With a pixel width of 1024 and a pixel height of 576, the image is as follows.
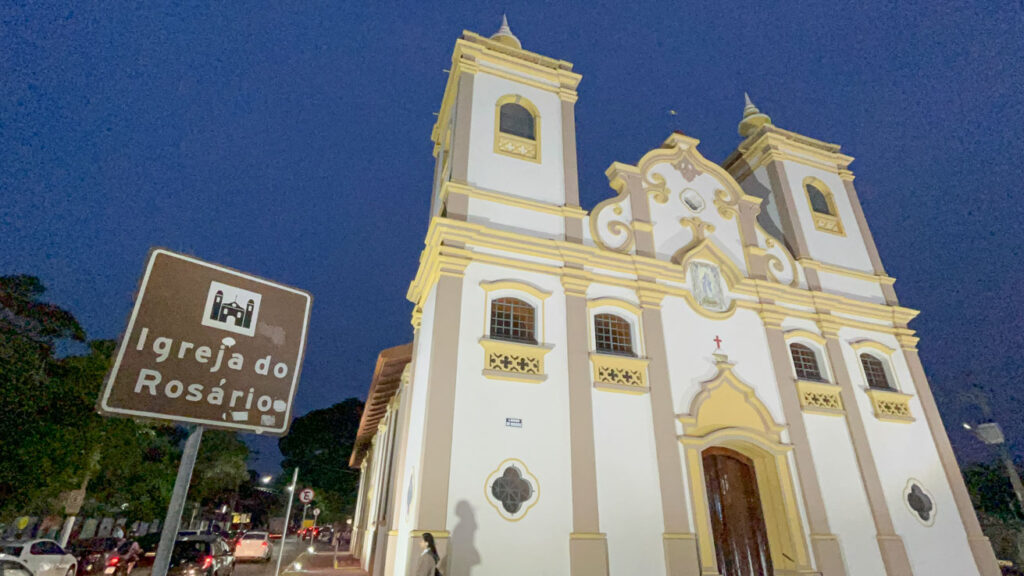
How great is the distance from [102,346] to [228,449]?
23895 millimetres

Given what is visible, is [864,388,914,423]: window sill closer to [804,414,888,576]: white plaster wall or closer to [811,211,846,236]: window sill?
[804,414,888,576]: white plaster wall

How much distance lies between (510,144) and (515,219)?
2.45m

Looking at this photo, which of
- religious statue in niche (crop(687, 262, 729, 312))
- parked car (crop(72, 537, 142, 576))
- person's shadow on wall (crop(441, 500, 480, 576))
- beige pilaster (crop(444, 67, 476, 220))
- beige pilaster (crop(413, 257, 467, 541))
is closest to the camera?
person's shadow on wall (crop(441, 500, 480, 576))

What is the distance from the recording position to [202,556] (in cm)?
1377

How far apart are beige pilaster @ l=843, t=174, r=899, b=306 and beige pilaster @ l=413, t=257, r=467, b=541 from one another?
1377 centimetres

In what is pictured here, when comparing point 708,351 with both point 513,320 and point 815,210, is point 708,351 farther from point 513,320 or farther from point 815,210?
point 815,210

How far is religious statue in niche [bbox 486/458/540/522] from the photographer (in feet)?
29.2

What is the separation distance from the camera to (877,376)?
14.1m

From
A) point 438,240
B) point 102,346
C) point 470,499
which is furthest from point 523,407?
point 102,346

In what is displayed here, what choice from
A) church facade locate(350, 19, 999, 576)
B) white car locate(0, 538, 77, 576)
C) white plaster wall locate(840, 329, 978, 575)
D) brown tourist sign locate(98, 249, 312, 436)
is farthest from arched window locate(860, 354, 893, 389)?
white car locate(0, 538, 77, 576)

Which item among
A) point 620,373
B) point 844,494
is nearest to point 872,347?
point 844,494

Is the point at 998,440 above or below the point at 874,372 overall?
below

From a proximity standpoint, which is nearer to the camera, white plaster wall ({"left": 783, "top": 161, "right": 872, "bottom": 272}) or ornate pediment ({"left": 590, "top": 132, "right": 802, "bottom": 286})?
ornate pediment ({"left": 590, "top": 132, "right": 802, "bottom": 286})

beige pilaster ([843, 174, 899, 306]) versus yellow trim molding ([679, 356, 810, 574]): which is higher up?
beige pilaster ([843, 174, 899, 306])
